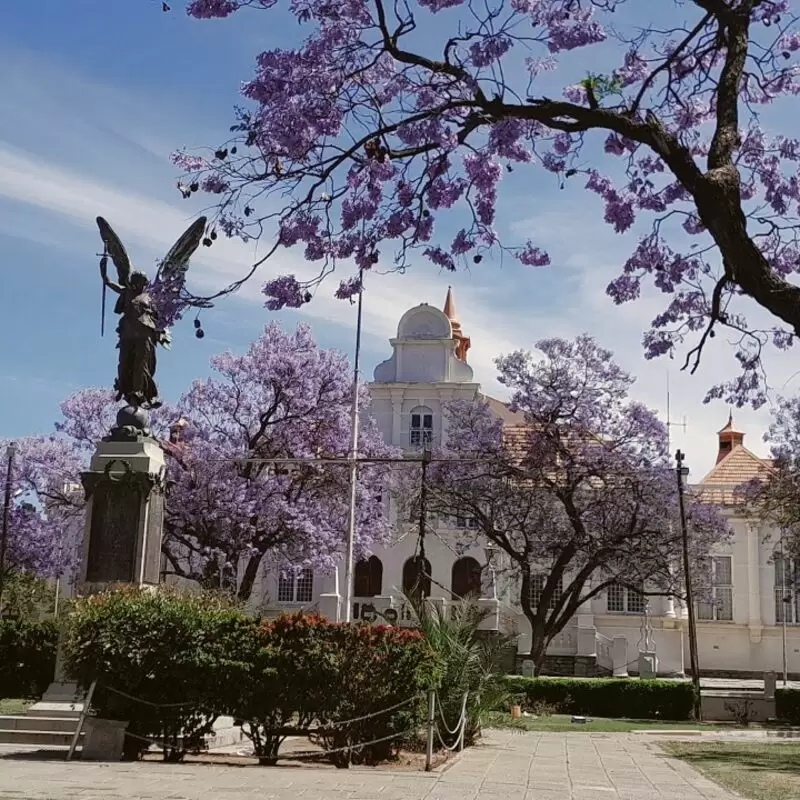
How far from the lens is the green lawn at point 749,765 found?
1080cm

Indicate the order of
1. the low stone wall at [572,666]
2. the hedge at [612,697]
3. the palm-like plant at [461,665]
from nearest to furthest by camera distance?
the palm-like plant at [461,665] → the hedge at [612,697] → the low stone wall at [572,666]

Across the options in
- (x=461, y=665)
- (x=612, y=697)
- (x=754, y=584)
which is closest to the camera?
(x=461, y=665)

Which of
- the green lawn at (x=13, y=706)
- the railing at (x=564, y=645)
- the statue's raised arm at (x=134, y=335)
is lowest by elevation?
the green lawn at (x=13, y=706)

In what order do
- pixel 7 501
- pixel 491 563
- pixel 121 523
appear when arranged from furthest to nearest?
1. pixel 7 501
2. pixel 491 563
3. pixel 121 523

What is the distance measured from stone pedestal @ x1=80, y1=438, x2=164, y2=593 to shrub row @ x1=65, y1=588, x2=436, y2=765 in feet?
10.8

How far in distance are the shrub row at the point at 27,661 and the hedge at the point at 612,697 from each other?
10979mm

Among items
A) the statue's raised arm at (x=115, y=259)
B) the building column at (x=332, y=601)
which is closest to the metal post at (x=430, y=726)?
the statue's raised arm at (x=115, y=259)

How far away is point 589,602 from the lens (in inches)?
1813

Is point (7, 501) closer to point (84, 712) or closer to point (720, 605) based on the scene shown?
point (84, 712)

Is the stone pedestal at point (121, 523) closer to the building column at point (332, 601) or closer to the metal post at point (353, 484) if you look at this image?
the metal post at point (353, 484)

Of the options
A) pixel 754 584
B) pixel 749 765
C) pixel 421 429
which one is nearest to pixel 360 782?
pixel 749 765

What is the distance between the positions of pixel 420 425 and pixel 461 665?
31.1m

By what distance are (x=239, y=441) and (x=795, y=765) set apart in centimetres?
1997

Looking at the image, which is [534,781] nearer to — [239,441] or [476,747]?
[476,747]
